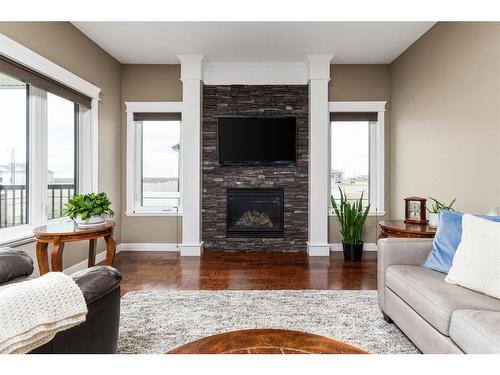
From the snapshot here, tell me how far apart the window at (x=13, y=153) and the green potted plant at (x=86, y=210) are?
53 cm

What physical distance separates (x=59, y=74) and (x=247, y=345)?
3272 mm

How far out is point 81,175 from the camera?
12.8 feet

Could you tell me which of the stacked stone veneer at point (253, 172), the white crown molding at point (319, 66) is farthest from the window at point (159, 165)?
the white crown molding at point (319, 66)

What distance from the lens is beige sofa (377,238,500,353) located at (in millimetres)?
1374

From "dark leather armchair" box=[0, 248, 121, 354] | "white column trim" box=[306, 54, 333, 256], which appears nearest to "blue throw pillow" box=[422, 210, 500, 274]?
"dark leather armchair" box=[0, 248, 121, 354]

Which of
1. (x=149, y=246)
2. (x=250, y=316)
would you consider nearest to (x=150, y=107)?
(x=149, y=246)

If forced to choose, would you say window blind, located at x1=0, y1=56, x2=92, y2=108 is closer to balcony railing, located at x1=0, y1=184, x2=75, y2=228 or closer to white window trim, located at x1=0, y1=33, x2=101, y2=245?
white window trim, located at x1=0, y1=33, x2=101, y2=245

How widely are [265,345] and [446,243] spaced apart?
1.53 m

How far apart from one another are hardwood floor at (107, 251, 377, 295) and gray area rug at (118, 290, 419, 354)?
9.1 inches

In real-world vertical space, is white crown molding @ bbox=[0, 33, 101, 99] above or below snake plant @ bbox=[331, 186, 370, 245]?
above

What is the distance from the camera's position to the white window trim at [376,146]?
4613 mm

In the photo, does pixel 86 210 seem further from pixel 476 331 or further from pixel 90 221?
pixel 476 331

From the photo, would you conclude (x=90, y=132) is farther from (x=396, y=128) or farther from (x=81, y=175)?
(x=396, y=128)
